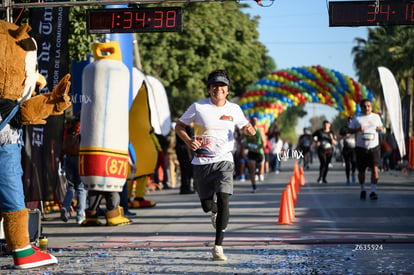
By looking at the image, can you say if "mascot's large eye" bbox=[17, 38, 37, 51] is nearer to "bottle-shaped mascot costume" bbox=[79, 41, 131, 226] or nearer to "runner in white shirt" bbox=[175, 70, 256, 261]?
"runner in white shirt" bbox=[175, 70, 256, 261]

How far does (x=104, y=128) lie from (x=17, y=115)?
3.79 metres

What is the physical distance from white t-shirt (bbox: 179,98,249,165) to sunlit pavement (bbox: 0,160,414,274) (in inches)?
41.5

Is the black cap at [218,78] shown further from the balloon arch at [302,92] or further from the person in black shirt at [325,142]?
the balloon arch at [302,92]

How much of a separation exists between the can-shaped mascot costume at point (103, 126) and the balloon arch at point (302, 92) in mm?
21972

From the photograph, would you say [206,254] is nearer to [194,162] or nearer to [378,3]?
[194,162]

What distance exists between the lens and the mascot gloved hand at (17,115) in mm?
8672

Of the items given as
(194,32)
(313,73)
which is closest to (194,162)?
(313,73)

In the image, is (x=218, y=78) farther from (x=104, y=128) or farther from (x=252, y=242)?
(x=104, y=128)

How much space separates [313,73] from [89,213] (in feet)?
76.9

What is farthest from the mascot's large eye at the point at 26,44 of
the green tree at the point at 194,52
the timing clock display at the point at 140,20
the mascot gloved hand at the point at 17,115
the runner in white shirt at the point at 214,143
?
the green tree at the point at 194,52

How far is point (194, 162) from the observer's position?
9.52 m

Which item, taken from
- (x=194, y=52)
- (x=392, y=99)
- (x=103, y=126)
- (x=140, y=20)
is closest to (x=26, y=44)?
(x=140, y=20)

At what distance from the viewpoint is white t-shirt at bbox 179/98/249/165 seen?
943cm

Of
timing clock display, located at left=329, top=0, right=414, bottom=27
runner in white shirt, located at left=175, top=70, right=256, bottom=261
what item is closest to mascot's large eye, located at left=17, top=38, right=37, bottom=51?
runner in white shirt, located at left=175, top=70, right=256, bottom=261
